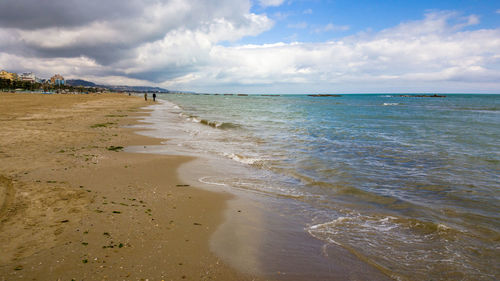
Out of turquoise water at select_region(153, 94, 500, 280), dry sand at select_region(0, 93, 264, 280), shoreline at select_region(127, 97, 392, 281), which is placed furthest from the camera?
turquoise water at select_region(153, 94, 500, 280)

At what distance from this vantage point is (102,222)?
541 cm

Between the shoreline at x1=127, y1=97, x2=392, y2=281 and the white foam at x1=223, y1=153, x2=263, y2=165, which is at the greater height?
the white foam at x1=223, y1=153, x2=263, y2=165

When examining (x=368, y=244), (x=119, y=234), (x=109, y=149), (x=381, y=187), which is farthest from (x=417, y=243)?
(x=109, y=149)

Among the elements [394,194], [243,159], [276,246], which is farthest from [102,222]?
[394,194]

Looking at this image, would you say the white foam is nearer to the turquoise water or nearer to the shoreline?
the turquoise water

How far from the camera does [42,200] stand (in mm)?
6176

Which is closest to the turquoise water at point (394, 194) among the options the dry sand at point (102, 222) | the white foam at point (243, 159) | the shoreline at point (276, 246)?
the white foam at point (243, 159)

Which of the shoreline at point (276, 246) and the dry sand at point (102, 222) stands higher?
the dry sand at point (102, 222)

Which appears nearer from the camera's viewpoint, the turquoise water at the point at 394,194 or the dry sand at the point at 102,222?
the dry sand at the point at 102,222

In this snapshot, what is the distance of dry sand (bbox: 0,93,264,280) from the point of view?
3975 mm

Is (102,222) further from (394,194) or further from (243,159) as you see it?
(394,194)

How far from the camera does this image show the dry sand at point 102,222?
397 centimetres

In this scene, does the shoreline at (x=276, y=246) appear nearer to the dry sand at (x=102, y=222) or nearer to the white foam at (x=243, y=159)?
the dry sand at (x=102, y=222)

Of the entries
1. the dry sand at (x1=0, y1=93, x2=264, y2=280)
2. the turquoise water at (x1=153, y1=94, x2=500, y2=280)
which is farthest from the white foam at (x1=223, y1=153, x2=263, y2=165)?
the dry sand at (x1=0, y1=93, x2=264, y2=280)
